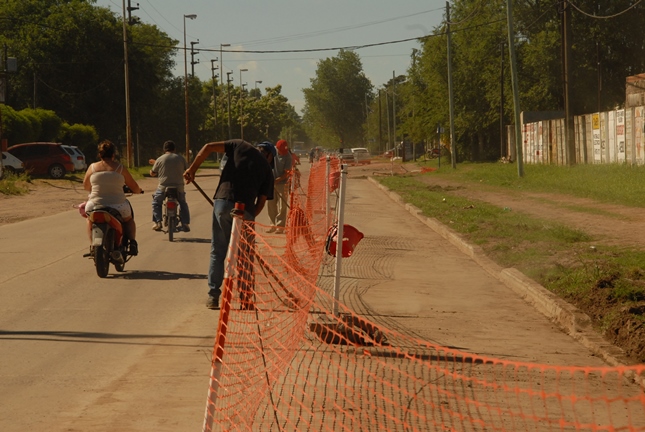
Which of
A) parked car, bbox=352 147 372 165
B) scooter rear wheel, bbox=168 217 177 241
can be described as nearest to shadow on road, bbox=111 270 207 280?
scooter rear wheel, bbox=168 217 177 241

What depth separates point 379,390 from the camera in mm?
6957

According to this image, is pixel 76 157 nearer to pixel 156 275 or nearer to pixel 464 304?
pixel 156 275

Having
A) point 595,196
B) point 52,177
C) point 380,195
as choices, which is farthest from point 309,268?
point 52,177

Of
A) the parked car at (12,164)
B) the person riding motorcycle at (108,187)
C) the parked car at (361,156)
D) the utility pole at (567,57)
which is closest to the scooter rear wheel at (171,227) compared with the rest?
the person riding motorcycle at (108,187)

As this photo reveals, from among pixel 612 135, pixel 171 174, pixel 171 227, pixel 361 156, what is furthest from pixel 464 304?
pixel 361 156

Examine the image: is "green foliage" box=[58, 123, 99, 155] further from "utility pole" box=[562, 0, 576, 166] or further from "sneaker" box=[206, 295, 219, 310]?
"sneaker" box=[206, 295, 219, 310]

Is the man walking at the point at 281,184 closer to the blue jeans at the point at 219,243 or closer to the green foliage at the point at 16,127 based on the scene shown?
the blue jeans at the point at 219,243

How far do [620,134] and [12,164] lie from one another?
2540cm

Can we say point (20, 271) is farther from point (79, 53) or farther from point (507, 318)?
point (79, 53)

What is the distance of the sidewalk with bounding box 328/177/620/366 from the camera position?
877 cm

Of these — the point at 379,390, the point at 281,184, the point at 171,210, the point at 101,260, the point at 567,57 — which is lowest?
the point at 379,390

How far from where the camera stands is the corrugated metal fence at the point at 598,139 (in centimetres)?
3691

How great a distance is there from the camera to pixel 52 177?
1837 inches

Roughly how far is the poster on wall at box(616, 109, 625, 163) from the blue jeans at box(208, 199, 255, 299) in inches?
1196
